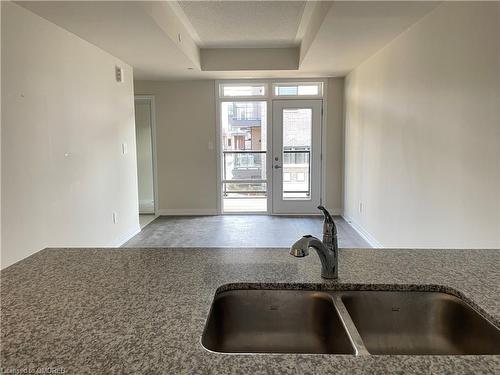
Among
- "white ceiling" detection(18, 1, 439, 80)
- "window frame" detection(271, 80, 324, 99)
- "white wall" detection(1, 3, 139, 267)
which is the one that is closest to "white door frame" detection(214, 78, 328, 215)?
"window frame" detection(271, 80, 324, 99)

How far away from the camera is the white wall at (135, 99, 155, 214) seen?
640 cm

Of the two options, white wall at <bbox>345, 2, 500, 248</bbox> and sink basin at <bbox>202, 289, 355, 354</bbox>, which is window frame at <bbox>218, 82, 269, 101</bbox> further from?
sink basin at <bbox>202, 289, 355, 354</bbox>

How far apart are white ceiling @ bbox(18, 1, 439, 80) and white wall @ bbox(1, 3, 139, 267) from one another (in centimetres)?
20

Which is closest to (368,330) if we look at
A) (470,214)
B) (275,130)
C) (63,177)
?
(470,214)

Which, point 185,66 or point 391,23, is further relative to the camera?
point 185,66

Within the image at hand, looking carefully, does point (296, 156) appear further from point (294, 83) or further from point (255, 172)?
point (294, 83)

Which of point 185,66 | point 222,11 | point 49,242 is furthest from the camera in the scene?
point 185,66

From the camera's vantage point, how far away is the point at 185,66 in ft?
16.3

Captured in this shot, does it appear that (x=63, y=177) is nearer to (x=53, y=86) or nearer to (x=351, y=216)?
(x=53, y=86)

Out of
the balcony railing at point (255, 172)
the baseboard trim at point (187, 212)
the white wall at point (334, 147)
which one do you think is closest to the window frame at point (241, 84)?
the balcony railing at point (255, 172)

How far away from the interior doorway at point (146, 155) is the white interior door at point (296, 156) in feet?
6.83

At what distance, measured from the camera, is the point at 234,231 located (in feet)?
17.6

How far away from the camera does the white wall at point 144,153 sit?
6.40 m

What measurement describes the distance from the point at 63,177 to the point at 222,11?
217 centimetres
